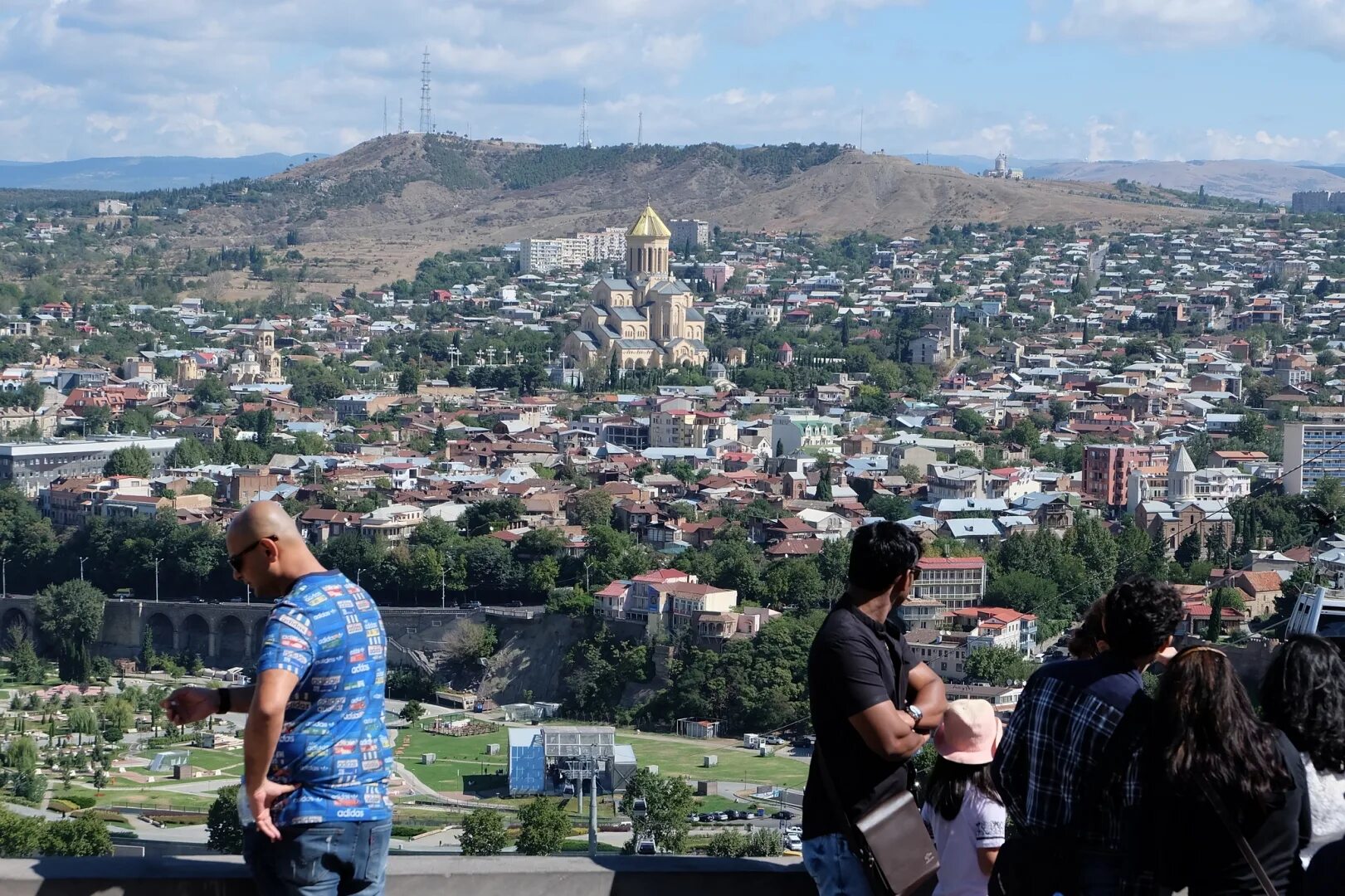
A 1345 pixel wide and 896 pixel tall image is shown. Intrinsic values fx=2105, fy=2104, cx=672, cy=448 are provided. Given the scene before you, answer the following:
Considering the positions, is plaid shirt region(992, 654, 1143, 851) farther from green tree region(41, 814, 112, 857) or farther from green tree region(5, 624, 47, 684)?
green tree region(5, 624, 47, 684)

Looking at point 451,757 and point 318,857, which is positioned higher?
point 318,857

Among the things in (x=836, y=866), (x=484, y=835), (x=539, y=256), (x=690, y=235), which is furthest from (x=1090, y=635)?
(x=690, y=235)

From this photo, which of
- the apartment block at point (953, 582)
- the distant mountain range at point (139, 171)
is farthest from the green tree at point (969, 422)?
the distant mountain range at point (139, 171)

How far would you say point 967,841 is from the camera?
267 cm

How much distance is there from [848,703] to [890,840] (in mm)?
172

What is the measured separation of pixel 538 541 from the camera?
23.5 m

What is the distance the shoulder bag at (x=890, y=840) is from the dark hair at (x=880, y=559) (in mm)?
212

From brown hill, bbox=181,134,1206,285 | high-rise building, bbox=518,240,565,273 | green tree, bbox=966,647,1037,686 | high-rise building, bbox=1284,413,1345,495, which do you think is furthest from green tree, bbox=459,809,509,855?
high-rise building, bbox=518,240,565,273

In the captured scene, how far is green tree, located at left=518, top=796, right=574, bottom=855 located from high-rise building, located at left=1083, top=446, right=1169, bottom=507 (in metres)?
16.0

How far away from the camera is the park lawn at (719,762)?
1551 cm

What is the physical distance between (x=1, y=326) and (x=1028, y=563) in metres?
34.3

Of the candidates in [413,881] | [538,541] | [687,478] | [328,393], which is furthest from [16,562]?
[413,881]

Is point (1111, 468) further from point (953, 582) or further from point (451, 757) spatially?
point (451, 757)

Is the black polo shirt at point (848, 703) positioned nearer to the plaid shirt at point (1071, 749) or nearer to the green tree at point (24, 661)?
the plaid shirt at point (1071, 749)
